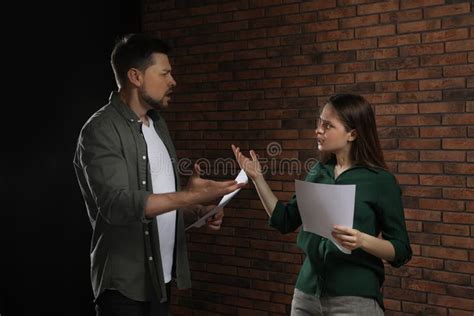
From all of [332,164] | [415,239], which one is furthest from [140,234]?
[415,239]

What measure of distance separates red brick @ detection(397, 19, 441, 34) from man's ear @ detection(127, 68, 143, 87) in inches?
73.6

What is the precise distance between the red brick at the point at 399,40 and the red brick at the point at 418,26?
0.03m

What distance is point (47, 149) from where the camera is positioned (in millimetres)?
4340

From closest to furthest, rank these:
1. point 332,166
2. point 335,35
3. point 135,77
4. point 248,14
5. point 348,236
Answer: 1. point 348,236
2. point 332,166
3. point 135,77
4. point 335,35
5. point 248,14

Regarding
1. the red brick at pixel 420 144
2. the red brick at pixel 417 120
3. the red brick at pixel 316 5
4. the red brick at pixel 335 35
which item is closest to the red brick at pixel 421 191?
the red brick at pixel 420 144

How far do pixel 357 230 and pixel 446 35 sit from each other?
1.84m

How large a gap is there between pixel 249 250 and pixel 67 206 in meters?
1.38

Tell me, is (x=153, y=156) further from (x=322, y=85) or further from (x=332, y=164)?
(x=322, y=85)

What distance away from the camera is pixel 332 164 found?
2.66m

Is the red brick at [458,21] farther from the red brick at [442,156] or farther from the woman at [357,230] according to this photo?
the woman at [357,230]

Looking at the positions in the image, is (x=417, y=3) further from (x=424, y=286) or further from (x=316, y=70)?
(x=424, y=286)

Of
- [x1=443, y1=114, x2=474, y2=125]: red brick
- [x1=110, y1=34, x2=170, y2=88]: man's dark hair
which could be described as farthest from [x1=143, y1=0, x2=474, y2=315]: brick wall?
[x1=110, y1=34, x2=170, y2=88]: man's dark hair

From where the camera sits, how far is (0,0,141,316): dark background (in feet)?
13.5

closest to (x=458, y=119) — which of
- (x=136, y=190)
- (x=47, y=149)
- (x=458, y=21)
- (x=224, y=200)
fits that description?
(x=458, y=21)
